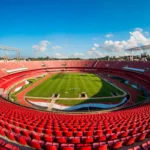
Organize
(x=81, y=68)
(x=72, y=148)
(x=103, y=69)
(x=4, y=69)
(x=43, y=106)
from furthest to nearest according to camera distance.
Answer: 1. (x=81, y=68)
2. (x=103, y=69)
3. (x=4, y=69)
4. (x=43, y=106)
5. (x=72, y=148)

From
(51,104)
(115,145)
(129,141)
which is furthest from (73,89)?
(115,145)

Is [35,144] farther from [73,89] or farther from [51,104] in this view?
[73,89]

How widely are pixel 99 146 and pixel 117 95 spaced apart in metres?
28.3

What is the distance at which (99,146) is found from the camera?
6199 millimetres

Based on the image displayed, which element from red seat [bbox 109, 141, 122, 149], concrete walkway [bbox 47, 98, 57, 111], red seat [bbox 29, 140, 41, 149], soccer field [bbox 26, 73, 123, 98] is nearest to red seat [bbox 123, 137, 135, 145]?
red seat [bbox 109, 141, 122, 149]

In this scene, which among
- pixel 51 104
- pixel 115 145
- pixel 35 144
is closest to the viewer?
pixel 115 145

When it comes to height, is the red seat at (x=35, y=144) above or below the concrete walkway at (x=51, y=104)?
above

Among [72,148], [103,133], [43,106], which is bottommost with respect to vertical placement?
[43,106]

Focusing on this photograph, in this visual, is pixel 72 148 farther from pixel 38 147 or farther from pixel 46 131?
pixel 46 131

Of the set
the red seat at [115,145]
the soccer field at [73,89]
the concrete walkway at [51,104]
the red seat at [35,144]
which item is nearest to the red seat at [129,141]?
the red seat at [115,145]

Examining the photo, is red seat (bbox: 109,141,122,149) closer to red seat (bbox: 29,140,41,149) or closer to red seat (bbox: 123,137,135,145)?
red seat (bbox: 123,137,135,145)

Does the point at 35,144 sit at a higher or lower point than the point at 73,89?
higher

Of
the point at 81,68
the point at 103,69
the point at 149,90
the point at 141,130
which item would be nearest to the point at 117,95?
the point at 149,90

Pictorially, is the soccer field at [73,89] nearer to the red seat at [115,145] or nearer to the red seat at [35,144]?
the red seat at [35,144]
